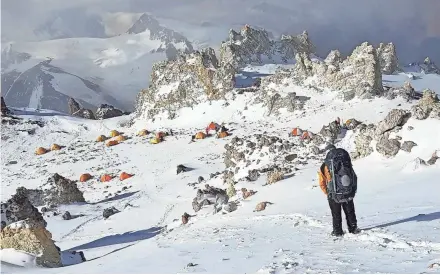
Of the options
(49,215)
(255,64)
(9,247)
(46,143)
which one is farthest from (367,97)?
(9,247)

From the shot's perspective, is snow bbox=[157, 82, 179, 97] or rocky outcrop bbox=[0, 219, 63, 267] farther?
snow bbox=[157, 82, 179, 97]

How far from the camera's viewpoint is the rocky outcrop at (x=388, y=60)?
6353 centimetres

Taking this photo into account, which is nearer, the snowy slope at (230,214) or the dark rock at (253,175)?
the snowy slope at (230,214)

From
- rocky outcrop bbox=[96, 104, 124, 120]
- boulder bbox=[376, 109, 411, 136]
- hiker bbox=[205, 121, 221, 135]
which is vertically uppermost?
rocky outcrop bbox=[96, 104, 124, 120]

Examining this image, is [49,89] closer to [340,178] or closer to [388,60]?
[388,60]

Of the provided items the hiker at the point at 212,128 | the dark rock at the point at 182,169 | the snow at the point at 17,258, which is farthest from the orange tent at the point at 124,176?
the snow at the point at 17,258

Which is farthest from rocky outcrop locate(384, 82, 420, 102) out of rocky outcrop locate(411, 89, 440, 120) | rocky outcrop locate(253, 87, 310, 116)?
rocky outcrop locate(411, 89, 440, 120)

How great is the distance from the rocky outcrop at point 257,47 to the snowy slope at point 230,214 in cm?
880

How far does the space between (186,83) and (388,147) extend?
3390cm

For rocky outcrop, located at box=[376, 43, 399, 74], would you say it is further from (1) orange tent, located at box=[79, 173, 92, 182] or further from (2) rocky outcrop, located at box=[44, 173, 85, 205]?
(2) rocky outcrop, located at box=[44, 173, 85, 205]

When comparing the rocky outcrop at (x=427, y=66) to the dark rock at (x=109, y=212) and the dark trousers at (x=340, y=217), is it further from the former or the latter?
the dark trousers at (x=340, y=217)

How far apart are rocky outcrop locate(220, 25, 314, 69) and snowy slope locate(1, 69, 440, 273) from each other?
8.80 m

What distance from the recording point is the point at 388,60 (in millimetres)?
63875

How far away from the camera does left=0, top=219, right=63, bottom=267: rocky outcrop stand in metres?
13.5
